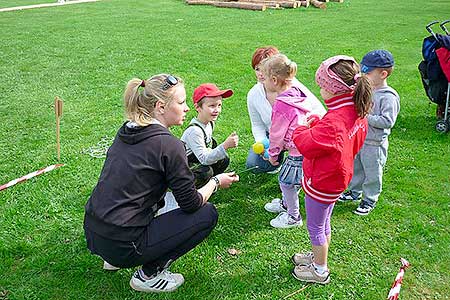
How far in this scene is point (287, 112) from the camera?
3664 millimetres

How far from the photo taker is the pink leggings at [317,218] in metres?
3.13

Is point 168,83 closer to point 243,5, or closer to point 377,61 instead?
point 377,61

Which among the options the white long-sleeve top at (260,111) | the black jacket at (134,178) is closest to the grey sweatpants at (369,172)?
the white long-sleeve top at (260,111)

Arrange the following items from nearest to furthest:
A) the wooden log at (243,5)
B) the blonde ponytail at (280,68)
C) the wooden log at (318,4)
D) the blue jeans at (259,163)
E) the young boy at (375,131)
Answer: the blonde ponytail at (280,68) < the young boy at (375,131) < the blue jeans at (259,163) < the wooden log at (243,5) < the wooden log at (318,4)

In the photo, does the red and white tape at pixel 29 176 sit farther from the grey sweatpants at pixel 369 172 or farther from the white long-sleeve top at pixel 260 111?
the grey sweatpants at pixel 369 172

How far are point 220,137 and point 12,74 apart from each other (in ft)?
15.3

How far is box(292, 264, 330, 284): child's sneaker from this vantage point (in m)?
3.34

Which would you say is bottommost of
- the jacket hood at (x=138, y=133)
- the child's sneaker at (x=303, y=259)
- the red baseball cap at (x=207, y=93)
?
the child's sneaker at (x=303, y=259)

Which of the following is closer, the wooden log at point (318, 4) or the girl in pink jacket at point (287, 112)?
the girl in pink jacket at point (287, 112)

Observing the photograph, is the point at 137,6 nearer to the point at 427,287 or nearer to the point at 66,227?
the point at 66,227

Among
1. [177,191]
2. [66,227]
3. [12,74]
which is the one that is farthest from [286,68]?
[12,74]

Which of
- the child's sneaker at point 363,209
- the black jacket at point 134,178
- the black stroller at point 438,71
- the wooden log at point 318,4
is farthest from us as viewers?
the wooden log at point 318,4

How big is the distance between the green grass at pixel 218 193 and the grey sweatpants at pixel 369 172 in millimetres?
175

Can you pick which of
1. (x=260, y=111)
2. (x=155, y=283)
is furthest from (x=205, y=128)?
(x=155, y=283)
